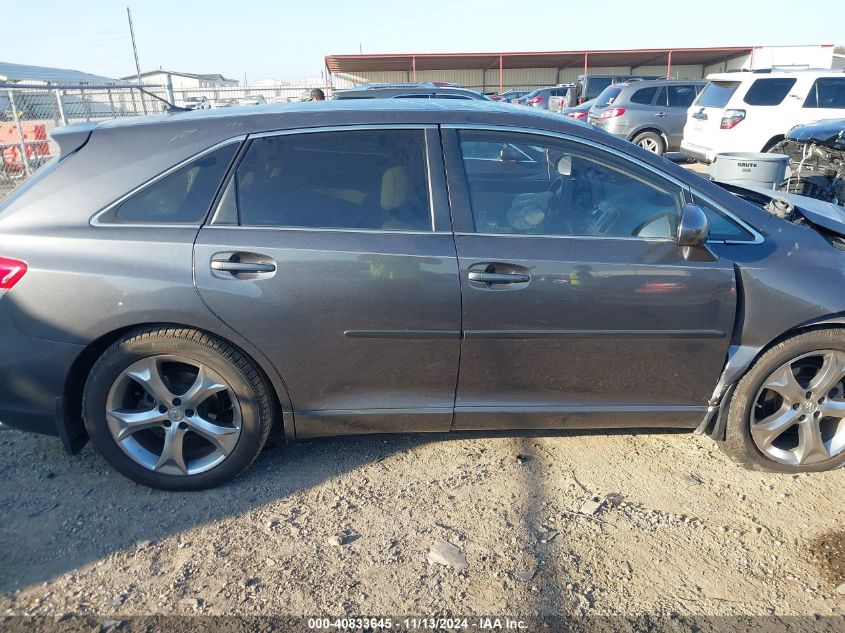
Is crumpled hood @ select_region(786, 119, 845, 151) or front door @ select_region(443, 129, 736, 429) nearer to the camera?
front door @ select_region(443, 129, 736, 429)

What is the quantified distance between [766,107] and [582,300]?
9520mm

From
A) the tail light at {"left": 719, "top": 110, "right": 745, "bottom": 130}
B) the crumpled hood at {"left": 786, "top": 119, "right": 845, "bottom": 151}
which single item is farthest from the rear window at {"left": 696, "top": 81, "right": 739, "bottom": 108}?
the crumpled hood at {"left": 786, "top": 119, "right": 845, "bottom": 151}

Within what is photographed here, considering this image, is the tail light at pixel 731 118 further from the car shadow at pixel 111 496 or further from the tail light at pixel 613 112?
the car shadow at pixel 111 496

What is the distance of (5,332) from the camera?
8.46ft

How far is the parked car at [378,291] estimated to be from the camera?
2.58m

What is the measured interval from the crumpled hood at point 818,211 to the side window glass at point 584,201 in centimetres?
82

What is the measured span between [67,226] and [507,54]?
36752mm

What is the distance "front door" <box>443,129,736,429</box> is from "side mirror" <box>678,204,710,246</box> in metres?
0.15

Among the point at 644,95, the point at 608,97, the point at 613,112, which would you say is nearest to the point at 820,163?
the point at 613,112

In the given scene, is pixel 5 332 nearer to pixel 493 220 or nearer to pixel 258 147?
pixel 258 147

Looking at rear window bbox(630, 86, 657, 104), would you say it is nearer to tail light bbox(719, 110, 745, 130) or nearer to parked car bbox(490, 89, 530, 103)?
tail light bbox(719, 110, 745, 130)

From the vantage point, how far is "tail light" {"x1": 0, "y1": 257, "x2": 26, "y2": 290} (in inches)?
100.0

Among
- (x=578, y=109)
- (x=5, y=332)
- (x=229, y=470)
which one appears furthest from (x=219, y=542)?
(x=578, y=109)

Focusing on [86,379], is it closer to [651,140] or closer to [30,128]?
[30,128]
